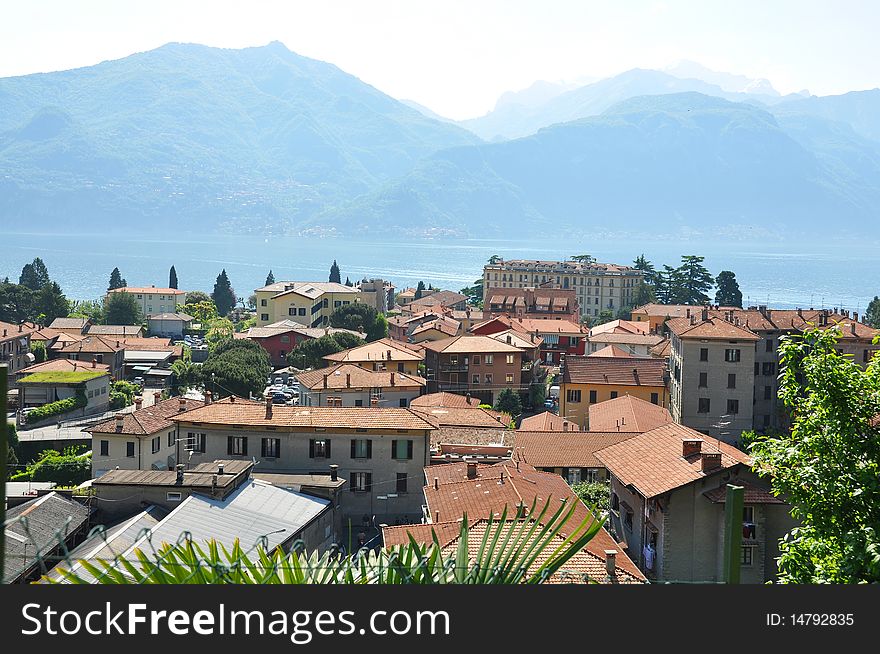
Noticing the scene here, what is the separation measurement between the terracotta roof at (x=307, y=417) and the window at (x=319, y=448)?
0.35m

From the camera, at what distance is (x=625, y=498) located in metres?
19.0

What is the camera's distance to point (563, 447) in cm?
2647

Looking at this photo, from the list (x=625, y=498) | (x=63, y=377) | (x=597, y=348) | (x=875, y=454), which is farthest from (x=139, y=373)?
(x=875, y=454)

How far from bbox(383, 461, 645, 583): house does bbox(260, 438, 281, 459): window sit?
3.81m

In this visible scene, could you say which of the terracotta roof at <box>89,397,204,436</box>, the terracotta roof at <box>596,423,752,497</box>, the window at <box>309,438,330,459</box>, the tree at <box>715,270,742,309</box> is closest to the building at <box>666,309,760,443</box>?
the terracotta roof at <box>596,423,752,497</box>

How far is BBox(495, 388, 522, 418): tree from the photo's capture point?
43969 mm

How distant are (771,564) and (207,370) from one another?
3212 cm

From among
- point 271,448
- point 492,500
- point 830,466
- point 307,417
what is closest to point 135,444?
point 271,448

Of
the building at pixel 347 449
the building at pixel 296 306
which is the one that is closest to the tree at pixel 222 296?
the building at pixel 296 306

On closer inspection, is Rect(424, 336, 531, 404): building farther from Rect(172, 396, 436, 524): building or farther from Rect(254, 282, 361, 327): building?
Rect(254, 282, 361, 327): building

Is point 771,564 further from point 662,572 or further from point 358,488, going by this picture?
point 358,488

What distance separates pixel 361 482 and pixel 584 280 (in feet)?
257

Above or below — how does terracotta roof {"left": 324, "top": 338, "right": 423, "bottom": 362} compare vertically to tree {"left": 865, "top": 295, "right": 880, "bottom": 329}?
below

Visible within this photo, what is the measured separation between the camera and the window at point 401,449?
23953 mm
